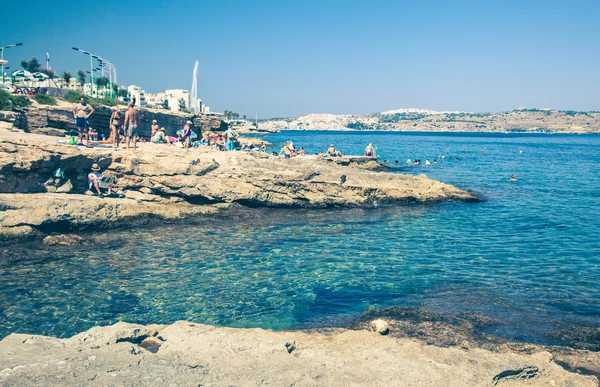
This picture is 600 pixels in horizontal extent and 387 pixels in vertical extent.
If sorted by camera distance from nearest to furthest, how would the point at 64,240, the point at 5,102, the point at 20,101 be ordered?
the point at 64,240 → the point at 5,102 → the point at 20,101

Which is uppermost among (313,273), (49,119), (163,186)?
(49,119)

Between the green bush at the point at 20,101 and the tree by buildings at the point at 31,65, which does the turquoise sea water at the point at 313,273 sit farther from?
the tree by buildings at the point at 31,65

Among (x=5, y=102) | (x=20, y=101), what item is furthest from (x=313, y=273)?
(x=20, y=101)

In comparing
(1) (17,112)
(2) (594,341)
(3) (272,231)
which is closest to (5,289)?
(3) (272,231)

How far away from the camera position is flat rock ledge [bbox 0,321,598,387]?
5.32 m

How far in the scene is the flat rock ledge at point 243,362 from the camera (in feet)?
17.4

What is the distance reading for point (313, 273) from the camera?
12062 millimetres

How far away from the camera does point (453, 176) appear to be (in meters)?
36.1

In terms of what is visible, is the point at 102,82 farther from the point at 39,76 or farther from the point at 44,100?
the point at 44,100

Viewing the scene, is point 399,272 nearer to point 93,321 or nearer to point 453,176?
point 93,321

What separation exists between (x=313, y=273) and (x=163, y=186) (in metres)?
9.31

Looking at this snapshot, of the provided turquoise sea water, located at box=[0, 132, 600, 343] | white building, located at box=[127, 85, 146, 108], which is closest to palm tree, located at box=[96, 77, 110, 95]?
white building, located at box=[127, 85, 146, 108]

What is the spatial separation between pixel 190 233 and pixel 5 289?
6.37 meters

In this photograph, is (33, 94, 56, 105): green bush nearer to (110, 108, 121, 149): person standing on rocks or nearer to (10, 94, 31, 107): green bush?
(10, 94, 31, 107): green bush
